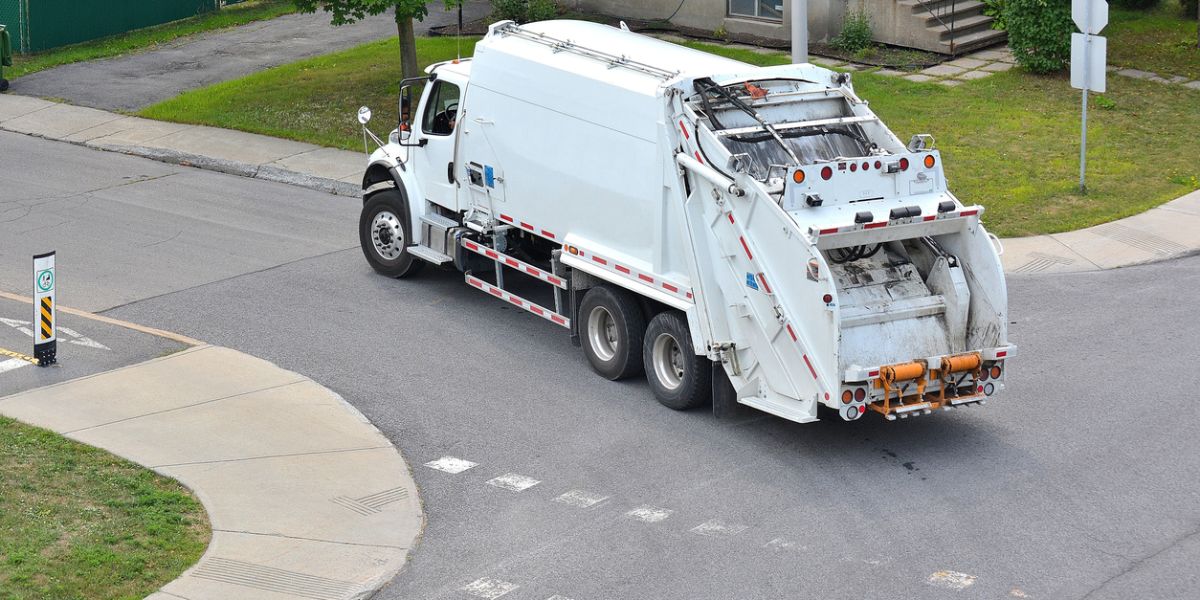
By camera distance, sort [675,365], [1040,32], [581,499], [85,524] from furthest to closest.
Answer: [1040,32], [675,365], [581,499], [85,524]

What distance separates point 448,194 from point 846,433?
525 centimetres

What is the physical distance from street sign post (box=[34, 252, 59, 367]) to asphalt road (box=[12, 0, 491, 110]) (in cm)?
1155

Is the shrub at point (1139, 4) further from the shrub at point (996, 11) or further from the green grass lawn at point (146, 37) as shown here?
the green grass lawn at point (146, 37)

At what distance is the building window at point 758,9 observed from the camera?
2459 cm

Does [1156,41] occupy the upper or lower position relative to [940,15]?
lower

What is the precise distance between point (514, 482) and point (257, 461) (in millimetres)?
2061

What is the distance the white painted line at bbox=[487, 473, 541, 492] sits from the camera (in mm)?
10102

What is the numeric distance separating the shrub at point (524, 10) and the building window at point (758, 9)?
346cm

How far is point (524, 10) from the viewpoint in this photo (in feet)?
84.0

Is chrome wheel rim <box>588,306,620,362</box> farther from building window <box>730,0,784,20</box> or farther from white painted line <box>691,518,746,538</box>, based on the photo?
building window <box>730,0,784,20</box>

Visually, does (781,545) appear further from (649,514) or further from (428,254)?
(428,254)

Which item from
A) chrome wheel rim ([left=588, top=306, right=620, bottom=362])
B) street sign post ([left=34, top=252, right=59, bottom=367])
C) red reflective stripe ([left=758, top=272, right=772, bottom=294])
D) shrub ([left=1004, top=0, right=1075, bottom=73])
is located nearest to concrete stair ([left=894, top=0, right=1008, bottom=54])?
shrub ([left=1004, top=0, right=1075, bottom=73])

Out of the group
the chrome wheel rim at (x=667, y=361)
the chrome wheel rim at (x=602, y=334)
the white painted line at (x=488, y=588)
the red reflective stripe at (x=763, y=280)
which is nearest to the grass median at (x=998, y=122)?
the chrome wheel rim at (x=602, y=334)

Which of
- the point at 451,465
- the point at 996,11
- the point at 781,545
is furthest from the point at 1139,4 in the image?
the point at 781,545
